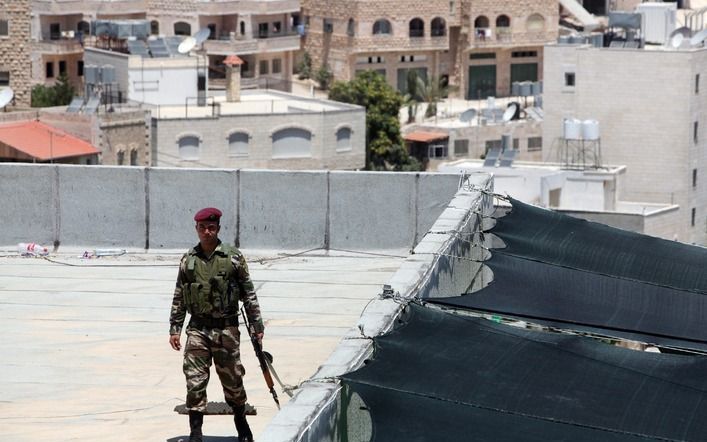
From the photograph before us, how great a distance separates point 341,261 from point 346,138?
50.6 meters

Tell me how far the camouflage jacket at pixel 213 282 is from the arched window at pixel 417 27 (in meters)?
87.2

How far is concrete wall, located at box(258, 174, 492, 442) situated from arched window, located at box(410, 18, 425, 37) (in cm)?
8113

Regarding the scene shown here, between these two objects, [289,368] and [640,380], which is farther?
[289,368]

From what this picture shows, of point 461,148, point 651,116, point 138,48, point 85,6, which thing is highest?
point 85,6

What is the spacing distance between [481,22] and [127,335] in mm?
85795

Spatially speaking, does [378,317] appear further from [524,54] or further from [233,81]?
[524,54]

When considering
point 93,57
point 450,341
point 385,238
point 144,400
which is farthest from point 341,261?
point 93,57

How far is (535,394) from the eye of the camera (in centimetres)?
1129

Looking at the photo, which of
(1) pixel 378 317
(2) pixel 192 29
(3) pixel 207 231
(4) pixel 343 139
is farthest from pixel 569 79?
(3) pixel 207 231

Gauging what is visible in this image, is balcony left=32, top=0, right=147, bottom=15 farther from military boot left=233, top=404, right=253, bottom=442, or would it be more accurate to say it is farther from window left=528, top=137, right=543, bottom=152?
military boot left=233, top=404, right=253, bottom=442

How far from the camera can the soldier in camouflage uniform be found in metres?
11.8

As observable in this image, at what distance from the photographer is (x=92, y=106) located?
59.2 m

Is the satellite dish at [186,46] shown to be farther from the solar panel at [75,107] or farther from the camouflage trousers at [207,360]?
the camouflage trousers at [207,360]

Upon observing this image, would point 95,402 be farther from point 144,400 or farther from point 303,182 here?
point 303,182
